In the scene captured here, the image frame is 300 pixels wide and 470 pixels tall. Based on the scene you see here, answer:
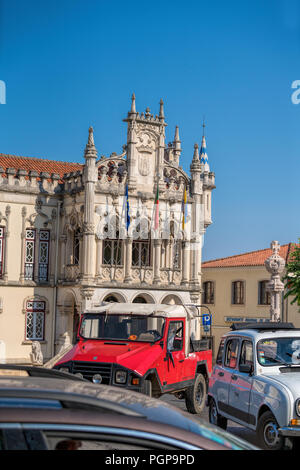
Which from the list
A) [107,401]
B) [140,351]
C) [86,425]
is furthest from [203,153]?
[86,425]

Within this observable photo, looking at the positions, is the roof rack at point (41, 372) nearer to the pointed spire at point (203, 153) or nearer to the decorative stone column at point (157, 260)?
the decorative stone column at point (157, 260)

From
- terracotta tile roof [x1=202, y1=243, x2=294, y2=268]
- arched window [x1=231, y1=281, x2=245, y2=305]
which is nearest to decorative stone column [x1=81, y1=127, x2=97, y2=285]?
terracotta tile roof [x1=202, y1=243, x2=294, y2=268]

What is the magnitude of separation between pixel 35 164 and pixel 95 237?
26.5ft

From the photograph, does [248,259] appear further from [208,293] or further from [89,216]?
[89,216]

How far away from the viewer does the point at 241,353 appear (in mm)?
11797

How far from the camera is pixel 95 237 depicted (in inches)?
1345

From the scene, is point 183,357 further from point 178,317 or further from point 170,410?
point 170,410

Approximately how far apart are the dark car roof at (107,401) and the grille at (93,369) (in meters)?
10.6

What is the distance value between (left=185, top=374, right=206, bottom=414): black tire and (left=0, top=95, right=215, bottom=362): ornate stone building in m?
16.4

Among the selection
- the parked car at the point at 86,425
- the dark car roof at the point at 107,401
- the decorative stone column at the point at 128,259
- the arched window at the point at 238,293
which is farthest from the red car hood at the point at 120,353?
the arched window at the point at 238,293

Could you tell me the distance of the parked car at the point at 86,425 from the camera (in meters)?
2.96

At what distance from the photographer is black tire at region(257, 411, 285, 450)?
9.80 meters

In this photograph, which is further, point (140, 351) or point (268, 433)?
point (140, 351)

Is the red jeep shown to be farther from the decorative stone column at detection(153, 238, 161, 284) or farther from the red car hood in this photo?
the decorative stone column at detection(153, 238, 161, 284)
